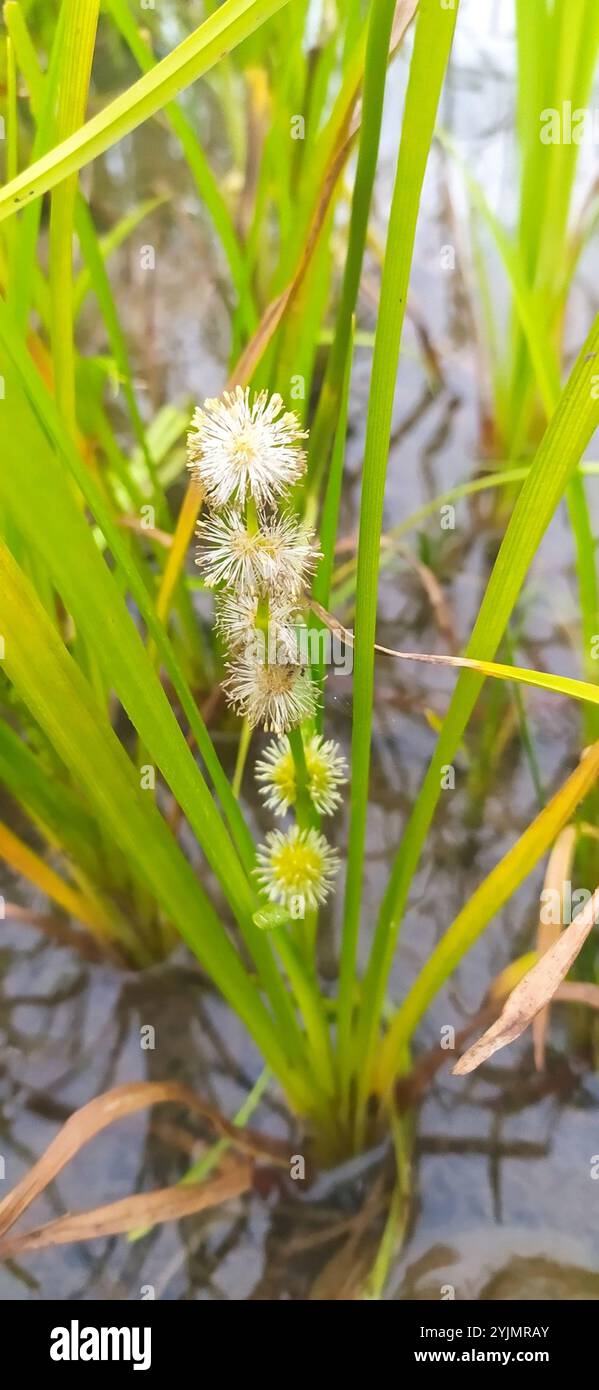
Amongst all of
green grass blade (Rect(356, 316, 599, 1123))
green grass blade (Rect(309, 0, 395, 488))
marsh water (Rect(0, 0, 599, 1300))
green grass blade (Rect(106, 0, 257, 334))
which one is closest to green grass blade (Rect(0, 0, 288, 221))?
green grass blade (Rect(309, 0, 395, 488))

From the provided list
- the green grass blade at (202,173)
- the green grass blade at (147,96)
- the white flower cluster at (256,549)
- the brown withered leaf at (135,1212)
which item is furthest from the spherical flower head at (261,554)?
the brown withered leaf at (135,1212)

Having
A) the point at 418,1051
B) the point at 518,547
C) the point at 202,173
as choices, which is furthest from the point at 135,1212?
the point at 202,173

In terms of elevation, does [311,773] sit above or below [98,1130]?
above

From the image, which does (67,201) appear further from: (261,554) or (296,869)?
(296,869)

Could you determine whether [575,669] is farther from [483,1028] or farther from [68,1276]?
[68,1276]

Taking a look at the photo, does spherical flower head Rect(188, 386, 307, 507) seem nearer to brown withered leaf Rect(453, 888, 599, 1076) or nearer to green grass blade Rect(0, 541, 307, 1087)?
green grass blade Rect(0, 541, 307, 1087)

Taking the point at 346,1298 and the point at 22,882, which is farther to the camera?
the point at 22,882

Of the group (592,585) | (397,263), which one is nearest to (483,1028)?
(592,585)
